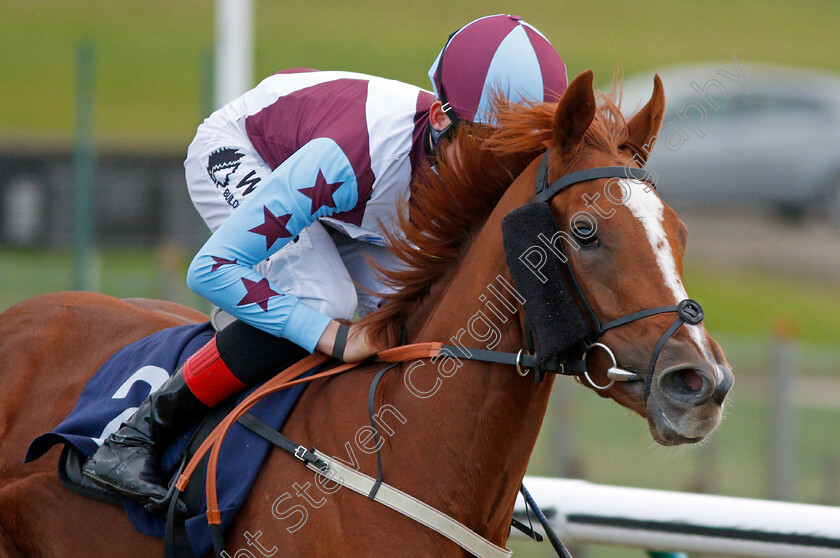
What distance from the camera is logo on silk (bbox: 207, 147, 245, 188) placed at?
3.16 metres

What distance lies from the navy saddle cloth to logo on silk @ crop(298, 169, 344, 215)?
20.6 inches

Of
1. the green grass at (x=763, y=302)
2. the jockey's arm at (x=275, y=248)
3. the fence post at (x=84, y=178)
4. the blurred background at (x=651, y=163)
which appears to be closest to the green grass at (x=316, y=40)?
the blurred background at (x=651, y=163)

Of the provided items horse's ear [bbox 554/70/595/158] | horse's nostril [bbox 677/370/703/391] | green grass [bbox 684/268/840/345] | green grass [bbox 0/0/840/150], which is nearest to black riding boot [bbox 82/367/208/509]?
horse's ear [bbox 554/70/595/158]

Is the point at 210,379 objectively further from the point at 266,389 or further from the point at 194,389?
the point at 266,389

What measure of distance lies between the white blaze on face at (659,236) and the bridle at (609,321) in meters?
0.03

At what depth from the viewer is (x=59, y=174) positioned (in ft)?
26.9

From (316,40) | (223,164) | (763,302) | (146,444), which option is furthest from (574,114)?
(316,40)

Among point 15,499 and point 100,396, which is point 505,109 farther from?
point 15,499

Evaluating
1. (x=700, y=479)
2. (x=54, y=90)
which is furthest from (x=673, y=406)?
(x=54, y=90)

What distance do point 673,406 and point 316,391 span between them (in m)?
1.04

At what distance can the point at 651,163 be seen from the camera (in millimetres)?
5496

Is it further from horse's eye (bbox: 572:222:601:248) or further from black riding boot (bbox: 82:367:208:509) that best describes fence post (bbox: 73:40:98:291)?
horse's eye (bbox: 572:222:601:248)

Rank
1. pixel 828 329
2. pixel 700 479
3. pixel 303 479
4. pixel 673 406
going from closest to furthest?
pixel 673 406, pixel 303 479, pixel 700 479, pixel 828 329

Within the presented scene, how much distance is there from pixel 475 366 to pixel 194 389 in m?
0.84
